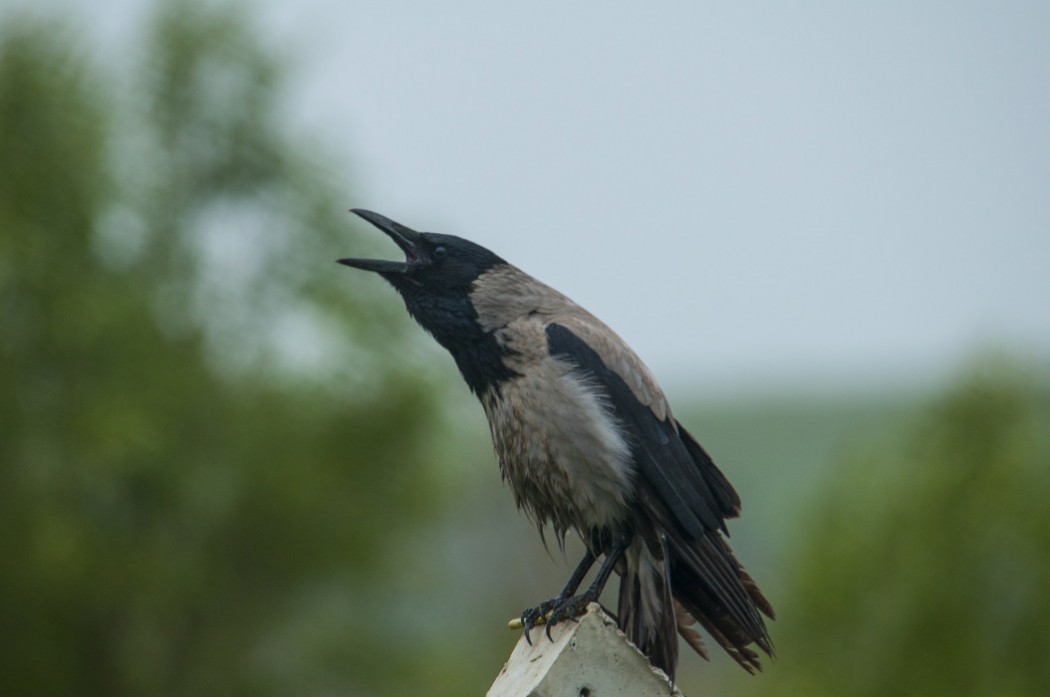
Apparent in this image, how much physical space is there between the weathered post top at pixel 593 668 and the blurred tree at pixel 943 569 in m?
12.5

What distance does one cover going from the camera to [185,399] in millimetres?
23031

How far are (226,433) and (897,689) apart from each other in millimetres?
11437

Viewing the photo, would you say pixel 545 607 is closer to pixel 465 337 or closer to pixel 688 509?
pixel 688 509

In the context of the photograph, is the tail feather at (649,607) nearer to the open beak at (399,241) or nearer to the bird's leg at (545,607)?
the bird's leg at (545,607)

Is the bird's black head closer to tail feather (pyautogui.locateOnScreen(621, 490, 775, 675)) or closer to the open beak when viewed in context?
the open beak

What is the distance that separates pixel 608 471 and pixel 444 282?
1172 mm

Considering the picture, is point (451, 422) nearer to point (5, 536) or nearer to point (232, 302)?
point (232, 302)

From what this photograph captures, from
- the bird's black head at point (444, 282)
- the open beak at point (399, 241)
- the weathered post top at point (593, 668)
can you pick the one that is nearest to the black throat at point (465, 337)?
the bird's black head at point (444, 282)

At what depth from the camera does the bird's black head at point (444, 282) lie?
19.0ft

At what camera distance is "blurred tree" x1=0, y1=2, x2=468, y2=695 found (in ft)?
69.9

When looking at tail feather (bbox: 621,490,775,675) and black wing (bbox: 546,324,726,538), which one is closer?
tail feather (bbox: 621,490,775,675)

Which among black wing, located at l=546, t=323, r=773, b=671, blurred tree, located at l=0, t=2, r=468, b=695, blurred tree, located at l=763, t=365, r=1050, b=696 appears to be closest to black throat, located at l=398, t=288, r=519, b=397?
black wing, located at l=546, t=323, r=773, b=671

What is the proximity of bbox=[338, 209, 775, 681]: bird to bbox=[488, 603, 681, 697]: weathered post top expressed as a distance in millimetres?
472

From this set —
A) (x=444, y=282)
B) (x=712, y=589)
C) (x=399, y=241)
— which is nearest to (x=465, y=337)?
(x=444, y=282)
